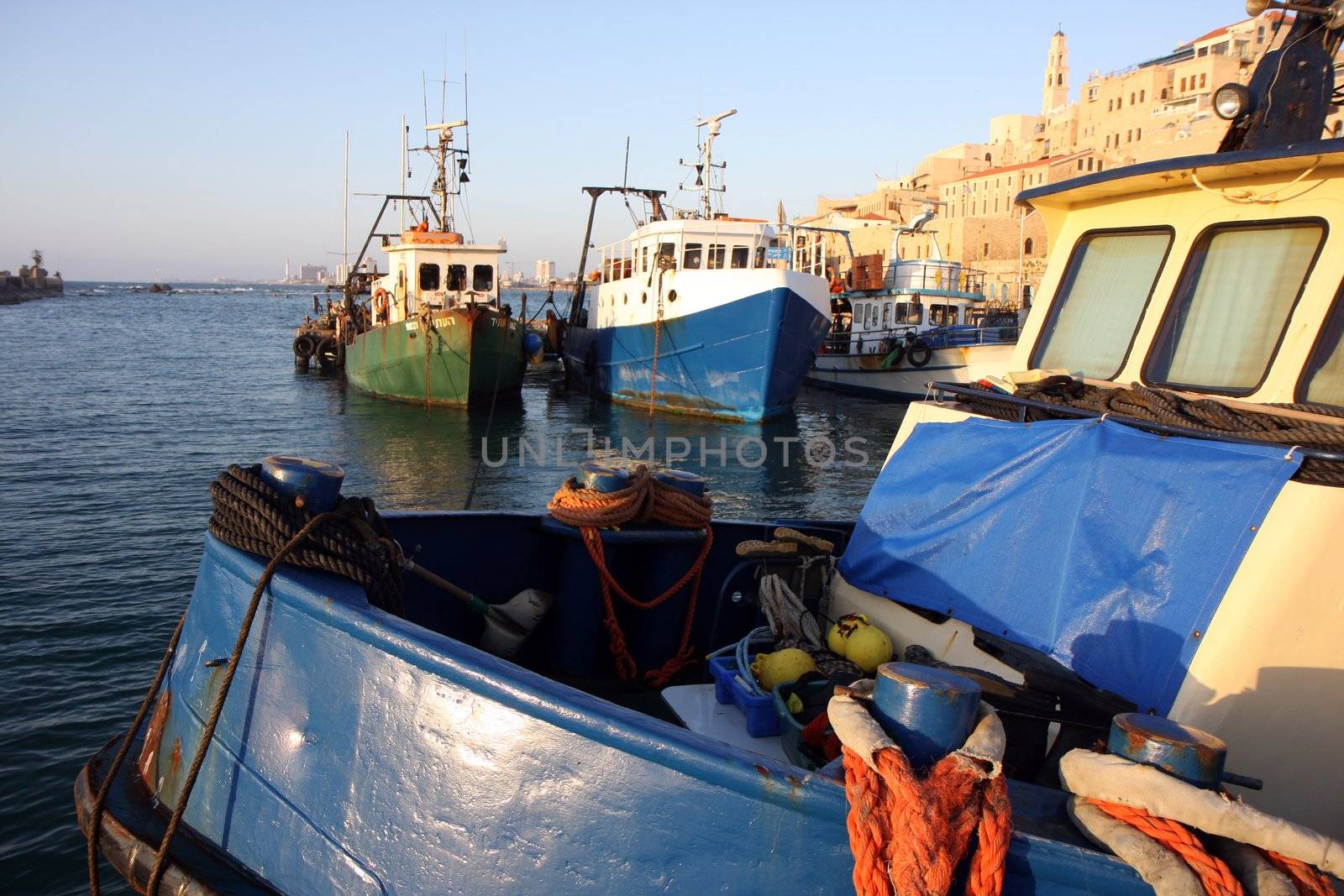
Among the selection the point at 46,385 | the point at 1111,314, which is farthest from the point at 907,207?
the point at 1111,314

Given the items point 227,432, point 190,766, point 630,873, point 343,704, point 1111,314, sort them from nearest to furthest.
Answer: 1. point 630,873
2. point 343,704
3. point 190,766
4. point 1111,314
5. point 227,432

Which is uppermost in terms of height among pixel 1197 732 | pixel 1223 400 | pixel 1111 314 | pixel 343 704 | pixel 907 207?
pixel 907 207

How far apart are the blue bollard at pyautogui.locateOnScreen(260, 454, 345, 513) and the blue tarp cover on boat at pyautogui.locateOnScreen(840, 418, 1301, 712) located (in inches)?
94.4

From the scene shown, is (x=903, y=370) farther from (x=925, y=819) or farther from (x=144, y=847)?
(x=925, y=819)

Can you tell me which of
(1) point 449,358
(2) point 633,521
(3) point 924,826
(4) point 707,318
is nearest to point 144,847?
(2) point 633,521

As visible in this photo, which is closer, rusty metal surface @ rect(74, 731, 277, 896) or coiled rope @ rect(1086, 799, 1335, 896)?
coiled rope @ rect(1086, 799, 1335, 896)

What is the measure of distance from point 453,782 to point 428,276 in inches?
1026

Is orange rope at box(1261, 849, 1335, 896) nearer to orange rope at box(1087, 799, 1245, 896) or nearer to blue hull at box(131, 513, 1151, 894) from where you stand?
orange rope at box(1087, 799, 1245, 896)

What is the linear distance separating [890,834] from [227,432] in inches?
850

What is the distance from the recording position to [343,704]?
322 cm

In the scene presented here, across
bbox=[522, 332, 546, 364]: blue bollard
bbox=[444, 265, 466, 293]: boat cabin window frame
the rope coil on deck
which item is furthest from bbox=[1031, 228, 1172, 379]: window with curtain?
bbox=[444, 265, 466, 293]: boat cabin window frame

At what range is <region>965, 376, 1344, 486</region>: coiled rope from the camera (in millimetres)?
3203

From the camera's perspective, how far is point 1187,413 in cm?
372

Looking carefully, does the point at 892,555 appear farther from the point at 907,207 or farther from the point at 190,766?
the point at 907,207
